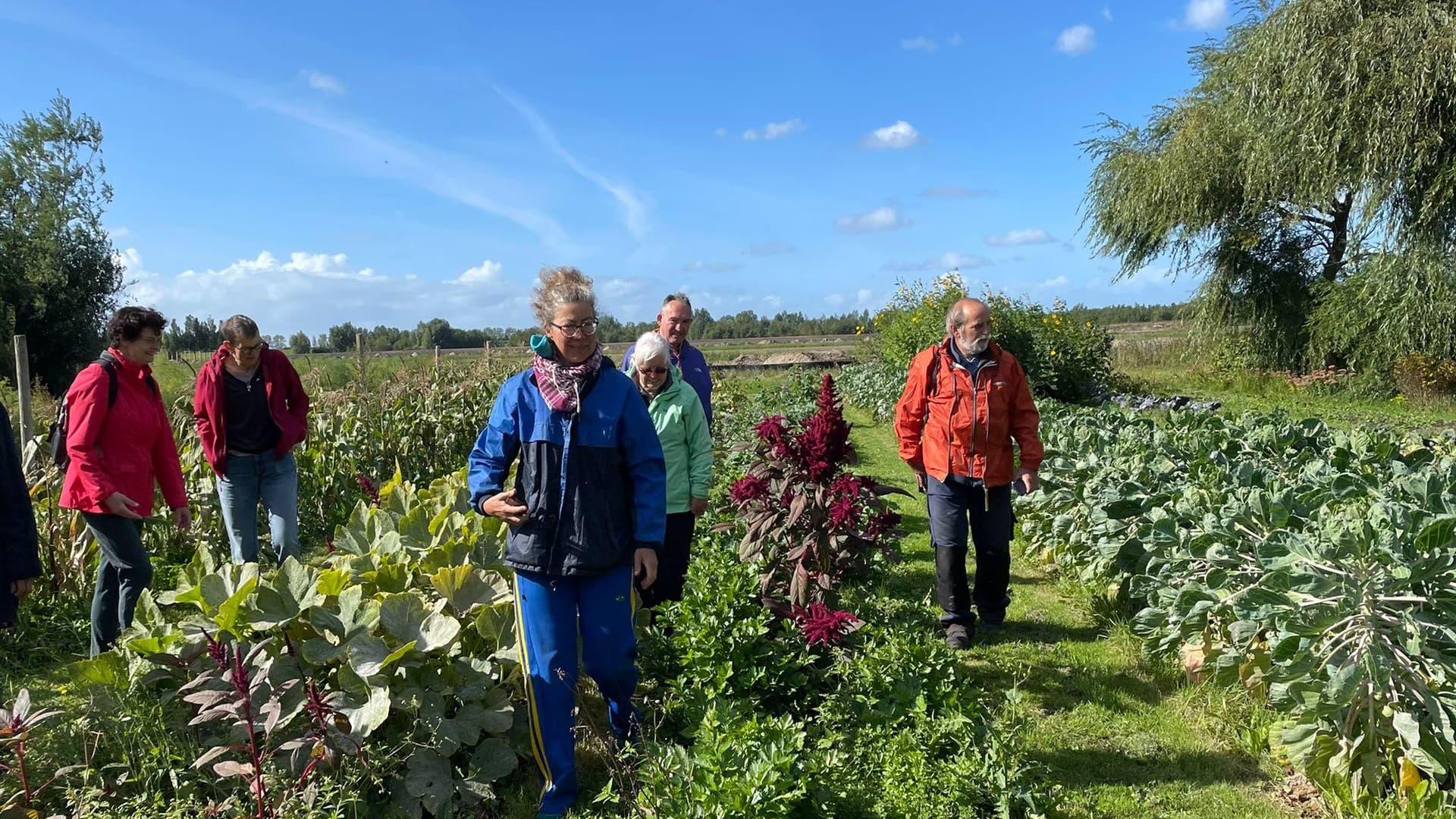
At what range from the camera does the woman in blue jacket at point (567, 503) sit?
109 inches

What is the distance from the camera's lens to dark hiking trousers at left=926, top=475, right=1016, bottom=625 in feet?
14.1

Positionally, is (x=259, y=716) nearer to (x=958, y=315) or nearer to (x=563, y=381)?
(x=563, y=381)

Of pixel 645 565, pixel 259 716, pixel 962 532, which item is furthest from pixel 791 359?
pixel 259 716

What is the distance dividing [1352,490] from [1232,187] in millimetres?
17824

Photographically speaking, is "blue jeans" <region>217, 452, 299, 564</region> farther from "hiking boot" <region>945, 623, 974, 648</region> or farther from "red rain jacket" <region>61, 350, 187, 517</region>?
"hiking boot" <region>945, 623, 974, 648</region>

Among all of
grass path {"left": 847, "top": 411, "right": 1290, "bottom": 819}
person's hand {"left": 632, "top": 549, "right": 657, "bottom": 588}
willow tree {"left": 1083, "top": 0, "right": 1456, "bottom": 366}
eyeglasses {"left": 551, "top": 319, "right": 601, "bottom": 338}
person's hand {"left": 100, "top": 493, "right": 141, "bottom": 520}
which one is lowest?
grass path {"left": 847, "top": 411, "right": 1290, "bottom": 819}

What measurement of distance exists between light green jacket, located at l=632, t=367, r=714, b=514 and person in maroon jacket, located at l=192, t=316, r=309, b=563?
8.26 feet

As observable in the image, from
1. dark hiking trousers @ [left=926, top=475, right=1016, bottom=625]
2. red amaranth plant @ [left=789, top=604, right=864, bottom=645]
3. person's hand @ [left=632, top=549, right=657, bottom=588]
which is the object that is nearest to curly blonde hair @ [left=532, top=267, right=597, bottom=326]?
person's hand @ [left=632, top=549, right=657, bottom=588]

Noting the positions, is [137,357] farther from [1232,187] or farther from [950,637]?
A: [1232,187]

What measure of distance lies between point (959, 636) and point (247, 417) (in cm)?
413

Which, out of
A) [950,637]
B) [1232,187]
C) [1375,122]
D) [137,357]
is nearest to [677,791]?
[950,637]

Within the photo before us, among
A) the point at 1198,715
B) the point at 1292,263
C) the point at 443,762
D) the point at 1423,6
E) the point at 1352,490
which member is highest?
the point at 1423,6

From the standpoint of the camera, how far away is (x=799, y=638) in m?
3.55

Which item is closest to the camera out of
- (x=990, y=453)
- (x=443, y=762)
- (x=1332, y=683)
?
(x=1332, y=683)
